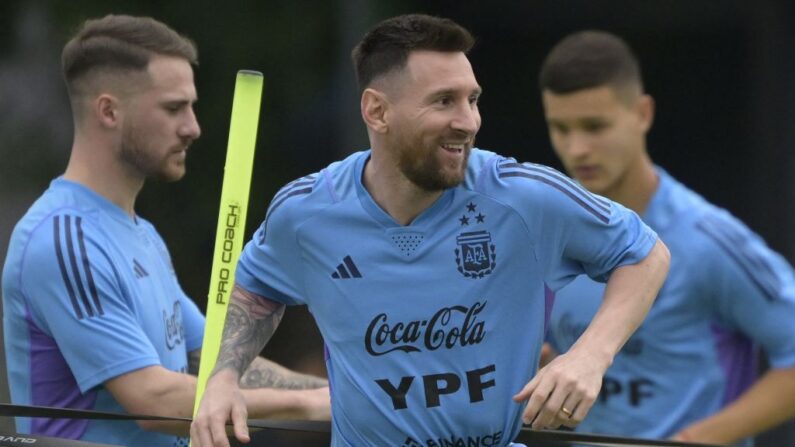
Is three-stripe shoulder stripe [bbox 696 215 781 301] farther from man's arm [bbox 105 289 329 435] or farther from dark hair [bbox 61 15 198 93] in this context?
dark hair [bbox 61 15 198 93]

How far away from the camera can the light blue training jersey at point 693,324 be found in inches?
208

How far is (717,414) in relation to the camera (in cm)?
526

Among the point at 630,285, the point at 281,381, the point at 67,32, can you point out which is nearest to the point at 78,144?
the point at 281,381

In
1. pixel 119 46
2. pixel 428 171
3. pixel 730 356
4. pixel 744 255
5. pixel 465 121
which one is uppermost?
pixel 119 46

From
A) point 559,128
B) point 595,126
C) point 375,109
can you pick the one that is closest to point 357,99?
point 559,128

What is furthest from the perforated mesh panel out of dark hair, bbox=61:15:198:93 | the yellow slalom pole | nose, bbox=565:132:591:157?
nose, bbox=565:132:591:157

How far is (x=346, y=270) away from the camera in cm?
Answer: 421

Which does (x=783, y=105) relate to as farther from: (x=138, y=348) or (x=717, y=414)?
(x=138, y=348)

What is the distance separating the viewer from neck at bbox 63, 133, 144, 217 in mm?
5164

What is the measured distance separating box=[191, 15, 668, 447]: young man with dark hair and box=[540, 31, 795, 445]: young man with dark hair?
124cm

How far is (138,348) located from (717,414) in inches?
71.3

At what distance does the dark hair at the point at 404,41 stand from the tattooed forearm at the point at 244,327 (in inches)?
24.8

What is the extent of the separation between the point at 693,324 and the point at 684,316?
39 mm

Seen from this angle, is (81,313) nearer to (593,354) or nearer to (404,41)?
(404,41)
